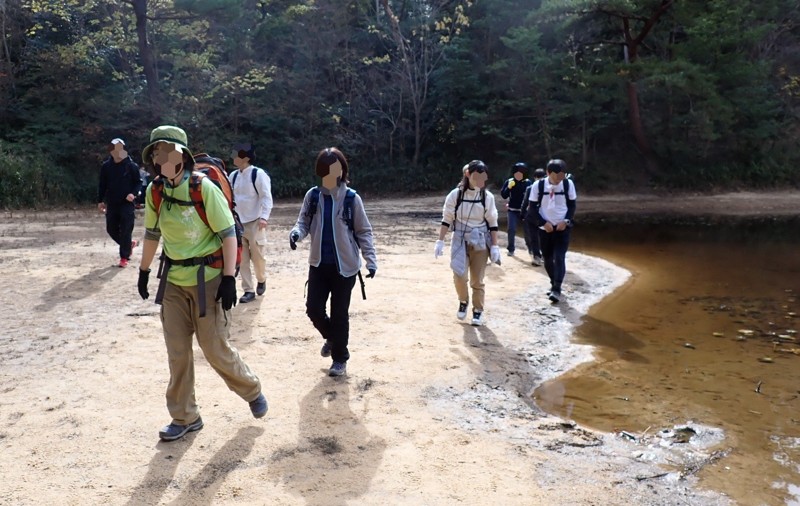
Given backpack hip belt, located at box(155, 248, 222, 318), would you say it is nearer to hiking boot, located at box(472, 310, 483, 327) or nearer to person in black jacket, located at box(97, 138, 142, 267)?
hiking boot, located at box(472, 310, 483, 327)

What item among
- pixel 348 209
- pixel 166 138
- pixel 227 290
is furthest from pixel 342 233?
pixel 166 138

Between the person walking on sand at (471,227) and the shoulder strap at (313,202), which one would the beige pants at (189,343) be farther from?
the person walking on sand at (471,227)

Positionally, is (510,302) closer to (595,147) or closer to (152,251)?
(152,251)

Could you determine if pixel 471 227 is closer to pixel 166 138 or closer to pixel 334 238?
pixel 334 238

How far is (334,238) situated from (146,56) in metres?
21.5

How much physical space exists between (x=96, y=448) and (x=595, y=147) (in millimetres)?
27579

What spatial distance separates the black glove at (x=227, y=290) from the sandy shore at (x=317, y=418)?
911mm

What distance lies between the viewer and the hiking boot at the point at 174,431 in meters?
4.07

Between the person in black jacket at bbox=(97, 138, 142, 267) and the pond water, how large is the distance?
6380 millimetres

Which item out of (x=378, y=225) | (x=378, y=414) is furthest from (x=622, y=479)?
(x=378, y=225)

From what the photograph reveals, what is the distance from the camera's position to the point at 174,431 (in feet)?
13.4

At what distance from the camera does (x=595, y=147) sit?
28.8 m

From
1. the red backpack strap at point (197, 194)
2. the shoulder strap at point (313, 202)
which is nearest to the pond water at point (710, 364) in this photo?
the shoulder strap at point (313, 202)

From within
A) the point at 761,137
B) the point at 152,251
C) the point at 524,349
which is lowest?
the point at 524,349
